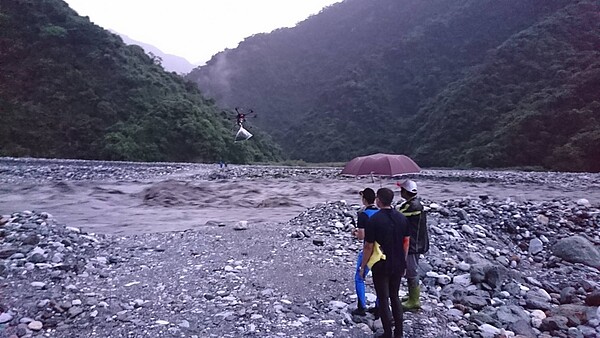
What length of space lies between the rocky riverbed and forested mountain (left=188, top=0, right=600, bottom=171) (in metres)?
22.6

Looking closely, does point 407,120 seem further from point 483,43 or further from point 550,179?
point 550,179

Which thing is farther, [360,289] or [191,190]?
[191,190]

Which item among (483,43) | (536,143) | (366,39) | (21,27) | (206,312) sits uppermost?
(366,39)

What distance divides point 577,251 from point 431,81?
53835 millimetres

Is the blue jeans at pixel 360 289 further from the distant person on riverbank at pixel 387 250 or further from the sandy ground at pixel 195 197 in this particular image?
the sandy ground at pixel 195 197

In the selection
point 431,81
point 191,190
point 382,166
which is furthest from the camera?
point 431,81

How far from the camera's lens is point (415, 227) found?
504 cm

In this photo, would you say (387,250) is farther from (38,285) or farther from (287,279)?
(38,285)

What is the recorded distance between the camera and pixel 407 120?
54.0m

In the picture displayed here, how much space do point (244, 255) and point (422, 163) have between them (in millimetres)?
33828

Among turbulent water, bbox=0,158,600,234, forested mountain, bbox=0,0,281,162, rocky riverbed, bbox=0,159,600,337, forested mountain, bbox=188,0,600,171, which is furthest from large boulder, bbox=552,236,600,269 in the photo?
forested mountain, bbox=0,0,281,162

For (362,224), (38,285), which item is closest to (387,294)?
(362,224)

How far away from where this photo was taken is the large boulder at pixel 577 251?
815cm

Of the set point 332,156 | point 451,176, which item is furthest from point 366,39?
point 451,176
